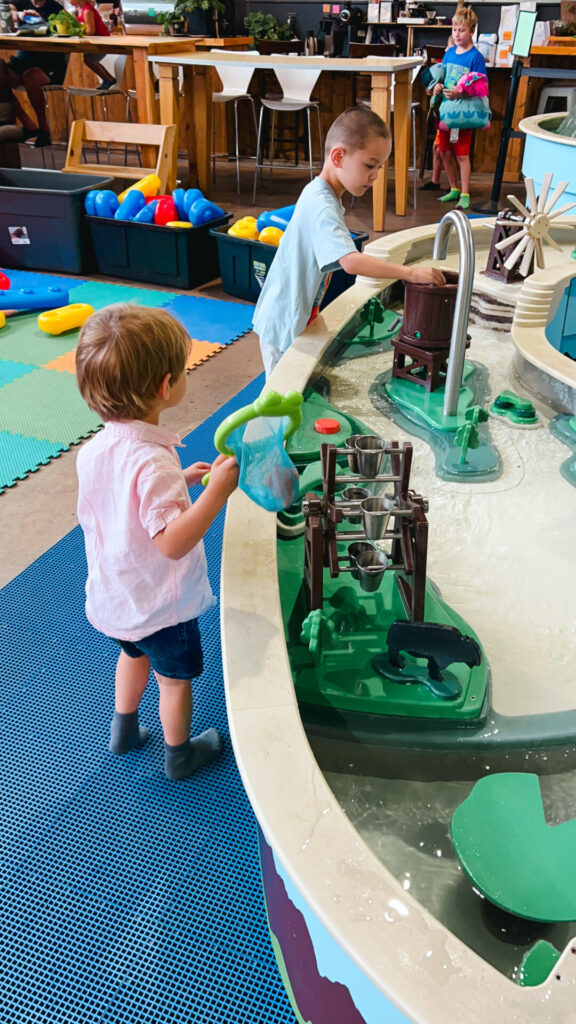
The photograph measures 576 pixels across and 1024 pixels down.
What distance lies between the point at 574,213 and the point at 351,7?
5489 millimetres

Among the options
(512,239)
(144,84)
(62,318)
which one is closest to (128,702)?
(512,239)

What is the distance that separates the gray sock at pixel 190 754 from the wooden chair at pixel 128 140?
4659 mm

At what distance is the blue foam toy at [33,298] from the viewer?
13.8 feet

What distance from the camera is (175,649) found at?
4.74 ft

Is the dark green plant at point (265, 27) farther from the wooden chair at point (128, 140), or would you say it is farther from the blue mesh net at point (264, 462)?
the blue mesh net at point (264, 462)

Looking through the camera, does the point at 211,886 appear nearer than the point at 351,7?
Yes

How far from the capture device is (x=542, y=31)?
776 centimetres

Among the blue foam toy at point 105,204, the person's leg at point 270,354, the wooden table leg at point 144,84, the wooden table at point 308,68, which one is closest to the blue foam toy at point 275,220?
the blue foam toy at point 105,204

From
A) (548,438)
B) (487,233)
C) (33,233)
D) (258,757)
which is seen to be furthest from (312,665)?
(33,233)

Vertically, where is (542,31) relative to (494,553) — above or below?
above

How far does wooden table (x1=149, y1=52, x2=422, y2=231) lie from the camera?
5.37 meters

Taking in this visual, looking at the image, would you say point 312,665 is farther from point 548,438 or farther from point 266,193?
point 266,193

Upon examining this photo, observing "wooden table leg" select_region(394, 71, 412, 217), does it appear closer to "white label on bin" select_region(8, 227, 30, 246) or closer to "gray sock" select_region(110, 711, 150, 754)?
"white label on bin" select_region(8, 227, 30, 246)

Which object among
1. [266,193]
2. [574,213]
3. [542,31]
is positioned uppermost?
[542,31]
